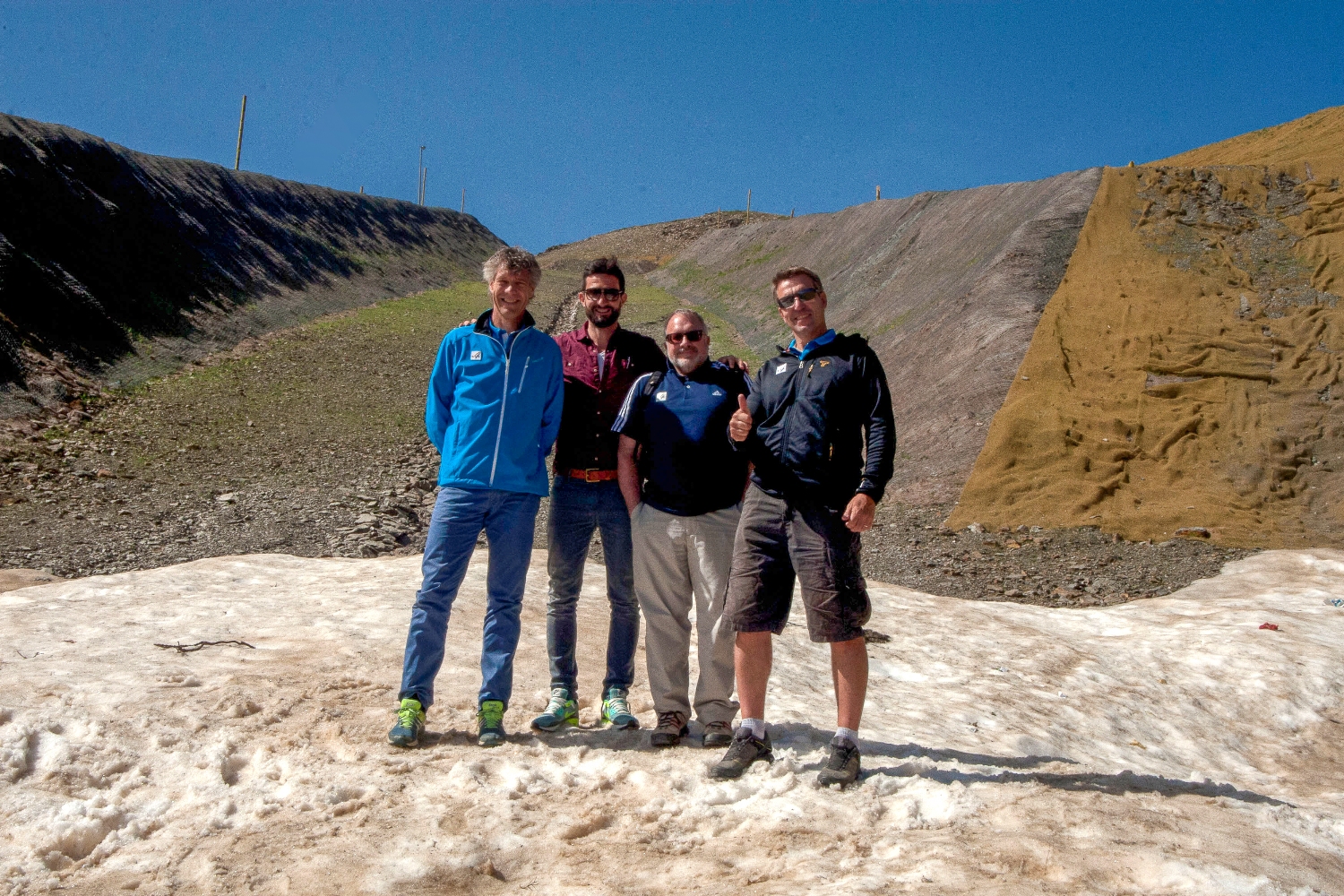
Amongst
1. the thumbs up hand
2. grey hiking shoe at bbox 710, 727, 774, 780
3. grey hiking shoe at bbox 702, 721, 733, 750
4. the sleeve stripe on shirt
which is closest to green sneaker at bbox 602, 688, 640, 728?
grey hiking shoe at bbox 702, 721, 733, 750

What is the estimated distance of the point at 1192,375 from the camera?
15.7 metres

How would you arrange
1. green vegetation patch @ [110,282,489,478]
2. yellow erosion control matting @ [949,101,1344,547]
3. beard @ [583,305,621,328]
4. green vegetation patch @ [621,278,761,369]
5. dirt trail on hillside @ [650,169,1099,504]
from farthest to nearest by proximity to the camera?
green vegetation patch @ [621,278,761,369] < dirt trail on hillside @ [650,169,1099,504] < green vegetation patch @ [110,282,489,478] < yellow erosion control matting @ [949,101,1344,547] < beard @ [583,305,621,328]

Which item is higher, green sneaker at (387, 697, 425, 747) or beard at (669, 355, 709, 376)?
beard at (669, 355, 709, 376)

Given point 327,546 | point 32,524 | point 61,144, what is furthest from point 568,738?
point 61,144

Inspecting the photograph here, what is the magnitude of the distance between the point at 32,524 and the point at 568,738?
887cm

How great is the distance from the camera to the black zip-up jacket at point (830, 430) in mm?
4020

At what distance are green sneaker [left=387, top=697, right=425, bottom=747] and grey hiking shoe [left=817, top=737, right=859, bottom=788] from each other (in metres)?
1.75

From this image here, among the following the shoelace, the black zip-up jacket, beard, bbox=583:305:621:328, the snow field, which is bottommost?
the snow field

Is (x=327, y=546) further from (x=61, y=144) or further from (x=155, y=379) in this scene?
(x=61, y=144)

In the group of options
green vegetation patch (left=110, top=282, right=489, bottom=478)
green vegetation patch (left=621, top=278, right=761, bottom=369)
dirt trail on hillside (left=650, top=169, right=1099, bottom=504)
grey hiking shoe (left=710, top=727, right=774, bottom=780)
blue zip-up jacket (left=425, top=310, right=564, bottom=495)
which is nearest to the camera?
grey hiking shoe (left=710, top=727, right=774, bottom=780)

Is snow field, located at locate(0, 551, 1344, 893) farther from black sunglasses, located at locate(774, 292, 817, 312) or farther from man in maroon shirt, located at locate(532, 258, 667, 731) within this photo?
black sunglasses, located at locate(774, 292, 817, 312)

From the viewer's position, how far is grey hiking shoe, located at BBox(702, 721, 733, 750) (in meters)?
4.35

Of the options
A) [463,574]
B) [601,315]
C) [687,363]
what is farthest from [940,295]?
[463,574]

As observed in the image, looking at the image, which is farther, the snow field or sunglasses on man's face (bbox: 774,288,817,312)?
sunglasses on man's face (bbox: 774,288,817,312)
